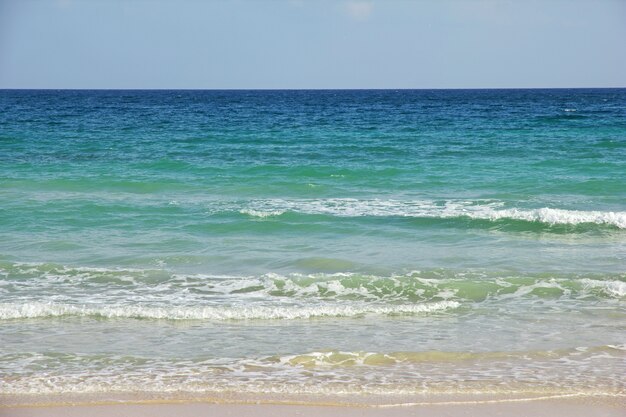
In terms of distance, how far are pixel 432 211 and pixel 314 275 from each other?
5.76m

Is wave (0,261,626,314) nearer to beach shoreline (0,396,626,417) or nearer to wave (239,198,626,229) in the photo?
beach shoreline (0,396,626,417)

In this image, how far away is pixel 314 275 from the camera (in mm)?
11102

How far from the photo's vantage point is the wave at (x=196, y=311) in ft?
30.2

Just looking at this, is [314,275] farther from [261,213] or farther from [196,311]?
[261,213]

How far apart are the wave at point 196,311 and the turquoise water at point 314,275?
3 centimetres

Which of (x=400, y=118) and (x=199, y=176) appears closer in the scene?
(x=199, y=176)

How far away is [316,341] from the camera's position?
8.24 meters

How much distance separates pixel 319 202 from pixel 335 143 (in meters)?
13.5

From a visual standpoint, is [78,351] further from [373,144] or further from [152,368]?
[373,144]

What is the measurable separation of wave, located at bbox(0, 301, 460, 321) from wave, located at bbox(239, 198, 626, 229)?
6305 millimetres

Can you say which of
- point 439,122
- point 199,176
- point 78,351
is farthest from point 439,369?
point 439,122

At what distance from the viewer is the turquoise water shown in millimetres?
7371

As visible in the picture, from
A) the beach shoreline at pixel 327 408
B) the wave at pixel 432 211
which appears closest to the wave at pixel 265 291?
the beach shoreline at pixel 327 408

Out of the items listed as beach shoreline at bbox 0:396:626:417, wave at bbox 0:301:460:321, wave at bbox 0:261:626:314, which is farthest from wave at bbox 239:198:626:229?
beach shoreline at bbox 0:396:626:417
